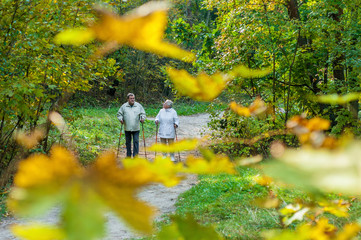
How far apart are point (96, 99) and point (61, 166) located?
70.4ft

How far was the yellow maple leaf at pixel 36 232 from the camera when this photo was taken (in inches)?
9.6

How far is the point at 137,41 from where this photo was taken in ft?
1.04

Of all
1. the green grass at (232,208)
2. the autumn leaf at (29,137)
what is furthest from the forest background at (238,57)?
the green grass at (232,208)

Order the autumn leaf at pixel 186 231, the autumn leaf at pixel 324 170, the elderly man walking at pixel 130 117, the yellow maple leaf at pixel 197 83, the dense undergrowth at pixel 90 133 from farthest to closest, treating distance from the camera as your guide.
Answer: the elderly man walking at pixel 130 117, the dense undergrowth at pixel 90 133, the yellow maple leaf at pixel 197 83, the autumn leaf at pixel 186 231, the autumn leaf at pixel 324 170

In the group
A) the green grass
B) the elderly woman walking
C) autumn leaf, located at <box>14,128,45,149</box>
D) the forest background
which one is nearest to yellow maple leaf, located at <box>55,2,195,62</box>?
the green grass

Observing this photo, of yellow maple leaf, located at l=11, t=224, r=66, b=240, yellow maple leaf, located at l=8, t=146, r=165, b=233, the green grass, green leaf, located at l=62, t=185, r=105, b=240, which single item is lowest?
the green grass

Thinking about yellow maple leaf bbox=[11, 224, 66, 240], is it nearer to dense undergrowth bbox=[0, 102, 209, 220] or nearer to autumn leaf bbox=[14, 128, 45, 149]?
dense undergrowth bbox=[0, 102, 209, 220]

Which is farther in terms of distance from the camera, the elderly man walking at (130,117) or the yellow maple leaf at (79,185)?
the elderly man walking at (130,117)

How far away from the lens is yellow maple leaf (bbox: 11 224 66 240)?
9.6 inches

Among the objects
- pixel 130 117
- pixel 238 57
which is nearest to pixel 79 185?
pixel 238 57

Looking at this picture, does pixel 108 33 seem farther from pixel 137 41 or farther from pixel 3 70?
pixel 3 70

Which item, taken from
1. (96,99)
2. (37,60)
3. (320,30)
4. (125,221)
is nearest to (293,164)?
(125,221)

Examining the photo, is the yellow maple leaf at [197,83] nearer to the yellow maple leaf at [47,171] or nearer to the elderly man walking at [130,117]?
the yellow maple leaf at [47,171]

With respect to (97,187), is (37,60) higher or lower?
higher
